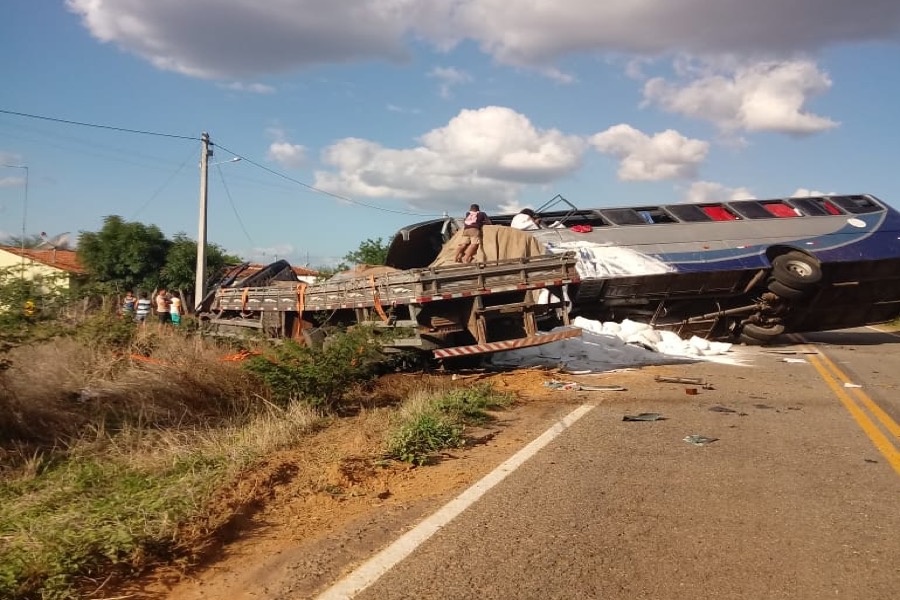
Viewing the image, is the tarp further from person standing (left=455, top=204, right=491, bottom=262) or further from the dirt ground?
the dirt ground

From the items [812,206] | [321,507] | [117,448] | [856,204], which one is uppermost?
[856,204]

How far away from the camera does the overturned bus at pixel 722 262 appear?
15.9 meters

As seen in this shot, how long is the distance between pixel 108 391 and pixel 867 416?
8397 mm

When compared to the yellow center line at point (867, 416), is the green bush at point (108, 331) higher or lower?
higher

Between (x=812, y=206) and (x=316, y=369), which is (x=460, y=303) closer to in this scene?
(x=316, y=369)

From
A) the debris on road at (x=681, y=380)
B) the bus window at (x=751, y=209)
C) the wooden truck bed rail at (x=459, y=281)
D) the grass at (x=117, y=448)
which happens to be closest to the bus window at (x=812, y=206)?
the bus window at (x=751, y=209)

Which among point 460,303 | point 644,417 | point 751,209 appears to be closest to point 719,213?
point 751,209

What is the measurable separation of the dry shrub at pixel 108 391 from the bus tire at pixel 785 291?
11635mm

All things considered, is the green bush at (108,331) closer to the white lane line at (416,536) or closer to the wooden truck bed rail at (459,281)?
the wooden truck bed rail at (459,281)

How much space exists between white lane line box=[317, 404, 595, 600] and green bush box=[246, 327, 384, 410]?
2.58 meters

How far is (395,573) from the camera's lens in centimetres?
401

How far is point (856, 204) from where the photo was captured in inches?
709

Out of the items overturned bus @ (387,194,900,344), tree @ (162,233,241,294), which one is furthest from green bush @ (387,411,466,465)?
tree @ (162,233,241,294)

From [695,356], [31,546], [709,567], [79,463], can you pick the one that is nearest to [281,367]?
[79,463]
